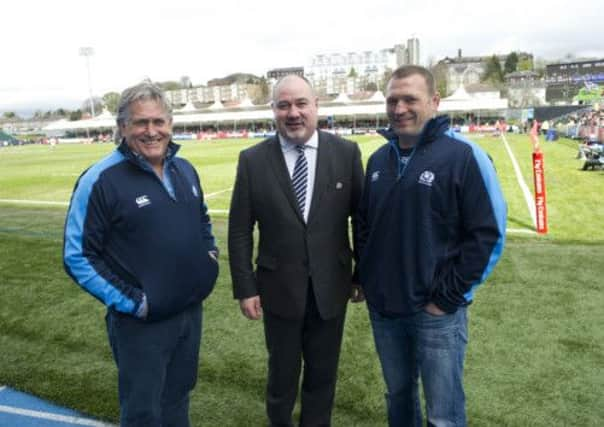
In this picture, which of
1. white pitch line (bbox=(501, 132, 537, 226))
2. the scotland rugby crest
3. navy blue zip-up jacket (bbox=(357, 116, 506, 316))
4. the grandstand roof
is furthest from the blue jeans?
the grandstand roof

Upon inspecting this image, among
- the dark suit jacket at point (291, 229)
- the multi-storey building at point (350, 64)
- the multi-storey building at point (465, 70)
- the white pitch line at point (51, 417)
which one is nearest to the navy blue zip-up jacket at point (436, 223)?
the dark suit jacket at point (291, 229)

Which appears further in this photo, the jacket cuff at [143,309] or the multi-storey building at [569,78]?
the multi-storey building at [569,78]

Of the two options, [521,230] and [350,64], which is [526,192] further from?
[350,64]

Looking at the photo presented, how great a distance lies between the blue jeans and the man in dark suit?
0.37 metres

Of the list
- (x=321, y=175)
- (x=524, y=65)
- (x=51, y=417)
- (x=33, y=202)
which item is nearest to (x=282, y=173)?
(x=321, y=175)

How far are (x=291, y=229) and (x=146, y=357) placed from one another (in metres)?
1.00

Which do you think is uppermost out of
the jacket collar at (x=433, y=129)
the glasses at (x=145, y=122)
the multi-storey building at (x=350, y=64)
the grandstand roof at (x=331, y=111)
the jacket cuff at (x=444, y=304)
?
the multi-storey building at (x=350, y=64)

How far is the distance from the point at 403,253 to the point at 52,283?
5.62 meters

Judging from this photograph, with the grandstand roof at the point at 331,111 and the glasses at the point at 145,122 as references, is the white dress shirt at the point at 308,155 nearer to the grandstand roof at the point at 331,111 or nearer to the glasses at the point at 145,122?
the glasses at the point at 145,122

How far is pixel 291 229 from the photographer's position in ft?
9.11

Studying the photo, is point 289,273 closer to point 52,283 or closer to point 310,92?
point 310,92

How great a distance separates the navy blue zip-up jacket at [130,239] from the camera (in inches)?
91.8

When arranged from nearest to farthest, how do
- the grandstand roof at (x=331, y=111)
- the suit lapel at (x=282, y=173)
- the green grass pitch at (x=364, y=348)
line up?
the suit lapel at (x=282, y=173) < the green grass pitch at (x=364, y=348) < the grandstand roof at (x=331, y=111)

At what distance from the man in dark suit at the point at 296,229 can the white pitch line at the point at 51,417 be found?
4.73ft
